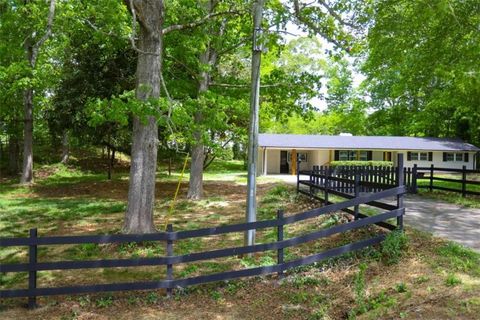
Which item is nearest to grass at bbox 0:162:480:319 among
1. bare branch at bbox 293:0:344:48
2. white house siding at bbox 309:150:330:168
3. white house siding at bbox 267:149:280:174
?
bare branch at bbox 293:0:344:48

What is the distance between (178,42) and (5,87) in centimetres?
1150

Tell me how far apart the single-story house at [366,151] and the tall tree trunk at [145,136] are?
25.9 m

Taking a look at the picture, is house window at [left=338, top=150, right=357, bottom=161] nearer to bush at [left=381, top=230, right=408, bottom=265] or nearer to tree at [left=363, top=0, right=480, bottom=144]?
tree at [left=363, top=0, right=480, bottom=144]

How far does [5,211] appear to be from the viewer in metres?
14.4

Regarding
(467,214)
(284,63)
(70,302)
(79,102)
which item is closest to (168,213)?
(70,302)

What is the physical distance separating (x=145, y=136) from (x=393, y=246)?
5572 millimetres

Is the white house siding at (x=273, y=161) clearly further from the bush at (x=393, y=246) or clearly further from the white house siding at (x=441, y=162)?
the bush at (x=393, y=246)

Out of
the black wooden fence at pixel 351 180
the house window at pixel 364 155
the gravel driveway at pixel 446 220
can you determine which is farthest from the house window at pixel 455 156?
the black wooden fence at pixel 351 180

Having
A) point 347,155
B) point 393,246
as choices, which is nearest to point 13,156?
point 347,155

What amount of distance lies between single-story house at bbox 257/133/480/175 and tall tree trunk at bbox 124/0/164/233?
2594cm

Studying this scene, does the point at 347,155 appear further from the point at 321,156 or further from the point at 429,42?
the point at 429,42

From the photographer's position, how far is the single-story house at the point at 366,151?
118 feet

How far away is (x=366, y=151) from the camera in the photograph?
126 feet

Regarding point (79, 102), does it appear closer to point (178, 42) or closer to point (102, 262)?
point (178, 42)
